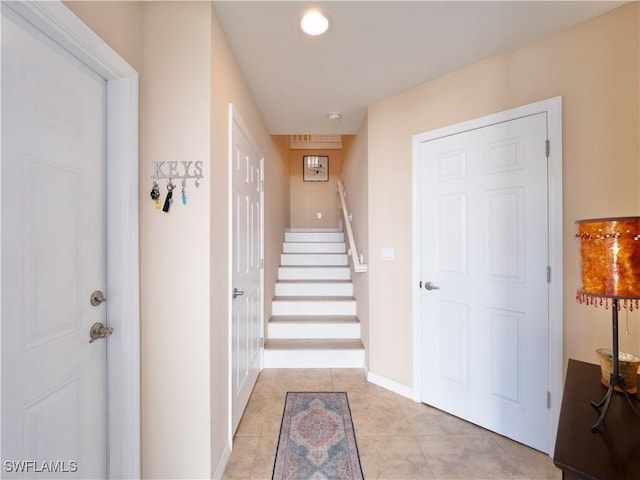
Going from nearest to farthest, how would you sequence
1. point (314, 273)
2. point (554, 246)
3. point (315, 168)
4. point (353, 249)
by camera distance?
point (554, 246)
point (353, 249)
point (314, 273)
point (315, 168)

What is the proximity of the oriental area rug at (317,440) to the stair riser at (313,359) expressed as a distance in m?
0.43

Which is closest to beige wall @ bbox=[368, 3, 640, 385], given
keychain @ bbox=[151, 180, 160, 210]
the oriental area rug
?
the oriental area rug

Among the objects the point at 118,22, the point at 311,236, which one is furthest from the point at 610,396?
the point at 311,236

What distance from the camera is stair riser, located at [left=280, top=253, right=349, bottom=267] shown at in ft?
13.1

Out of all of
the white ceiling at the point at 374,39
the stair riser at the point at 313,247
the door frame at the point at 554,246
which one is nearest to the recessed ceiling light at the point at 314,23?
the white ceiling at the point at 374,39

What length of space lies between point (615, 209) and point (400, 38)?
1451 millimetres

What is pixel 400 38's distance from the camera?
1.66m

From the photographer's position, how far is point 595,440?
776 mm

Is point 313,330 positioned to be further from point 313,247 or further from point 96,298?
point 96,298

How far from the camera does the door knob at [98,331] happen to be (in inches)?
47.0

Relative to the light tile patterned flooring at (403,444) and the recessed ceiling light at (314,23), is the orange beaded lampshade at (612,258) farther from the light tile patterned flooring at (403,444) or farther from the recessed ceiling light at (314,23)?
the recessed ceiling light at (314,23)

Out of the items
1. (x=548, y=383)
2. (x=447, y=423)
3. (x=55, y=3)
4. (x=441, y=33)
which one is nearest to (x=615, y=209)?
(x=548, y=383)

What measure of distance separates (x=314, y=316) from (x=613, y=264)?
2.58m

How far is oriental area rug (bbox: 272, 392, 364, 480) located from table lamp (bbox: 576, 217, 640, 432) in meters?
1.25
